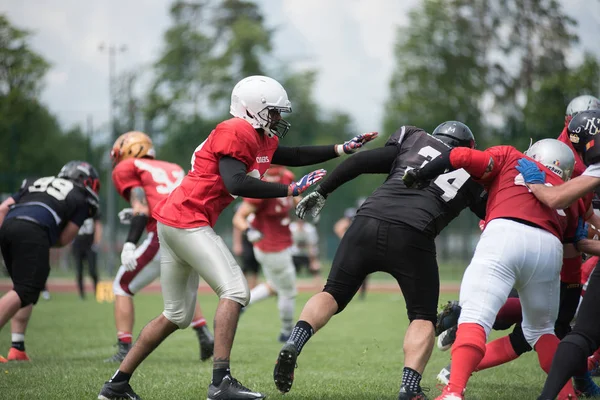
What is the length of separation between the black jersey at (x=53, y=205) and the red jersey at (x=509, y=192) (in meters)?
4.33

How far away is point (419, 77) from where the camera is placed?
3062cm

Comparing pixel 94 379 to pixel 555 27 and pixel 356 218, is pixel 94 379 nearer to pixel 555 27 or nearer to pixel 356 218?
pixel 356 218

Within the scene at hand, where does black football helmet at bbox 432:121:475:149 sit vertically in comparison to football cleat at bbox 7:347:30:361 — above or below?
above

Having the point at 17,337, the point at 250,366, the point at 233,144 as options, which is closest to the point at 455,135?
the point at 233,144

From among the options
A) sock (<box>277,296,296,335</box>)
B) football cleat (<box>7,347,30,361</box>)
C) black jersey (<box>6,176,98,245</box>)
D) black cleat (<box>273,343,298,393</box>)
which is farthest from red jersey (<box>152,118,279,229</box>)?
sock (<box>277,296,296,335</box>)

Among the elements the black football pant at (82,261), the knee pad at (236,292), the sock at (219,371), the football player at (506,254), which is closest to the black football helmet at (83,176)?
the knee pad at (236,292)

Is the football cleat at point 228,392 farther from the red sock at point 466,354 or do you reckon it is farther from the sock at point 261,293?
the sock at point 261,293

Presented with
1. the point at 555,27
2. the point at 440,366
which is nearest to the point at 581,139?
the point at 440,366

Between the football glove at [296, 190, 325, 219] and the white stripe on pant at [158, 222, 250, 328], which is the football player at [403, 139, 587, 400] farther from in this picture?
the white stripe on pant at [158, 222, 250, 328]

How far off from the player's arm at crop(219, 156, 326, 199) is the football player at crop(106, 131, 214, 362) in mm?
2644

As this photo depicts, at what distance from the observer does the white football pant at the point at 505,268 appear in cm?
456

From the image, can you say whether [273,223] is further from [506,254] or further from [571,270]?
[506,254]

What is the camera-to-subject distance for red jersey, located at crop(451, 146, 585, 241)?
15.4 ft

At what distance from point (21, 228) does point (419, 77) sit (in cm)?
2495
